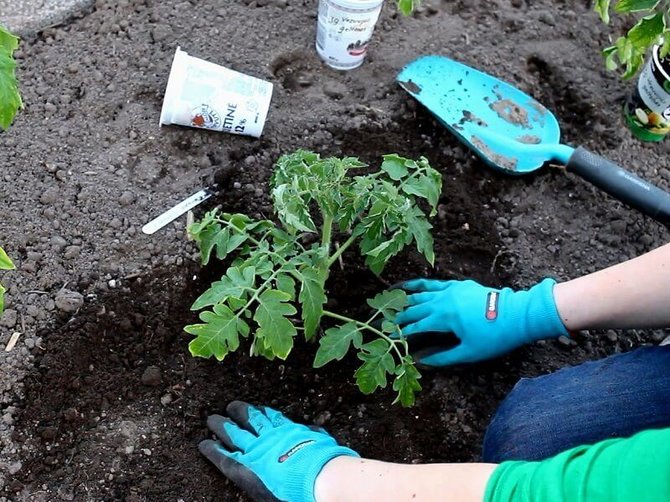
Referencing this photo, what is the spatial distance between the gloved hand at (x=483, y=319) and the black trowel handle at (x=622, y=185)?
0.39 metres

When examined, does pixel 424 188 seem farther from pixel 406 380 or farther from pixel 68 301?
pixel 68 301

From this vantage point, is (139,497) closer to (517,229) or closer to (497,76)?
(517,229)

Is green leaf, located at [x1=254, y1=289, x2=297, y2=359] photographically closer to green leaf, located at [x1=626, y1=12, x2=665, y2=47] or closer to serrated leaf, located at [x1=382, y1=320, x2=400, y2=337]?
serrated leaf, located at [x1=382, y1=320, x2=400, y2=337]

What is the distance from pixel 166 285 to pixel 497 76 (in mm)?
1207

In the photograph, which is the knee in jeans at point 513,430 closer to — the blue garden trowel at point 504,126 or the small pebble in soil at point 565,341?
the small pebble in soil at point 565,341

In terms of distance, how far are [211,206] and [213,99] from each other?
29 centimetres

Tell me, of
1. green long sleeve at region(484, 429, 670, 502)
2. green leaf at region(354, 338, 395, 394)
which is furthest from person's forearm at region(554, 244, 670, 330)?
green long sleeve at region(484, 429, 670, 502)

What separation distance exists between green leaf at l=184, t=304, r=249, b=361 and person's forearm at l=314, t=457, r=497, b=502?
12.6 inches

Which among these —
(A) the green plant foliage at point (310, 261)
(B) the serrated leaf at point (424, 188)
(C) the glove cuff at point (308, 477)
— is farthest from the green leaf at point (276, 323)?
(B) the serrated leaf at point (424, 188)

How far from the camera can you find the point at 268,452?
148 cm

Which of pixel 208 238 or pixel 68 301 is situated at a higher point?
pixel 208 238

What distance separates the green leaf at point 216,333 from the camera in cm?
131

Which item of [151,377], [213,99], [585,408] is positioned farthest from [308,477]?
[213,99]

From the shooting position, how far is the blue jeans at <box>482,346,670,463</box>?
4.74ft
